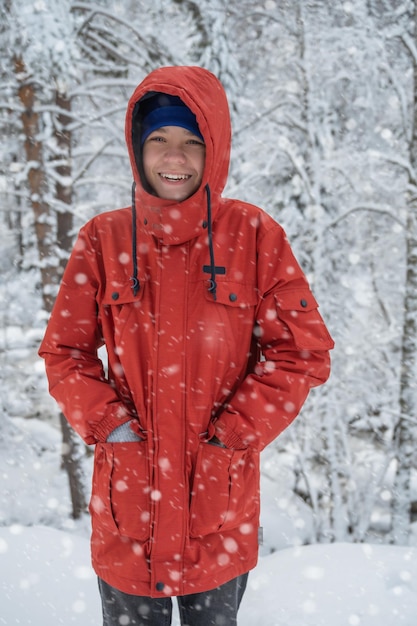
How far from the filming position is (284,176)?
6.68 metres

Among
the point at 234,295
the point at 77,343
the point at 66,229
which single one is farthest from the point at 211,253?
the point at 66,229

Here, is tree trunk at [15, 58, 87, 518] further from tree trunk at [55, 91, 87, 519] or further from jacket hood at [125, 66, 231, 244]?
jacket hood at [125, 66, 231, 244]

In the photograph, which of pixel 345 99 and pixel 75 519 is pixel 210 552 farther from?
pixel 345 99

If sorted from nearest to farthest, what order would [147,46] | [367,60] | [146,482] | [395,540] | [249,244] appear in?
1. [146,482]
2. [249,244]
3. [147,46]
4. [367,60]
5. [395,540]

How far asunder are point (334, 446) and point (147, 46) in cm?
599

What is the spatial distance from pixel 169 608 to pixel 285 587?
1.57 meters

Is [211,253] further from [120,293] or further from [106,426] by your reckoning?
[106,426]

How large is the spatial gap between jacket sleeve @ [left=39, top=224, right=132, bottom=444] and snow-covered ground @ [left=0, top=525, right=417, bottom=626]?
1890mm

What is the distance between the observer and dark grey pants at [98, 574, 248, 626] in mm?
1777

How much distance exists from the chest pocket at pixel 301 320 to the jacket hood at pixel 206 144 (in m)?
0.43

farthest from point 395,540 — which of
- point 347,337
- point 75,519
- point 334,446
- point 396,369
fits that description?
point 75,519

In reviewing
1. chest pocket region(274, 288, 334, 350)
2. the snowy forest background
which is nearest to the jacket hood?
chest pocket region(274, 288, 334, 350)

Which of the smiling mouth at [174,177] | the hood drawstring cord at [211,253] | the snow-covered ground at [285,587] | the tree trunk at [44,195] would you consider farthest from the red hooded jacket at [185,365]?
the tree trunk at [44,195]

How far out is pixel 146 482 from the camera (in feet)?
5.68
